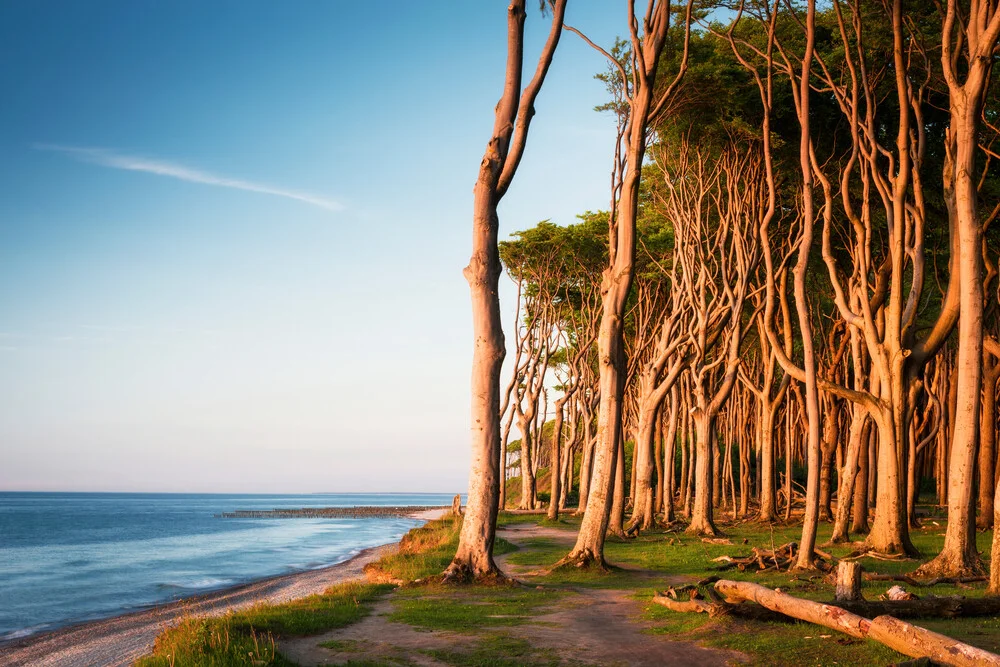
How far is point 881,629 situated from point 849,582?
54.7 inches

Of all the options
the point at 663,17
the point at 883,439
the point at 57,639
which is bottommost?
the point at 57,639

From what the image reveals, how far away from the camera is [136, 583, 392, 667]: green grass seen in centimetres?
796

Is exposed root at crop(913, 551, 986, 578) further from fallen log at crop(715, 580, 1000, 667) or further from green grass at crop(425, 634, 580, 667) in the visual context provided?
green grass at crop(425, 634, 580, 667)

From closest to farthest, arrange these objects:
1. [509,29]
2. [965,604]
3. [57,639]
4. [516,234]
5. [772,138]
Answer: [965,604], [509,29], [57,639], [772,138], [516,234]

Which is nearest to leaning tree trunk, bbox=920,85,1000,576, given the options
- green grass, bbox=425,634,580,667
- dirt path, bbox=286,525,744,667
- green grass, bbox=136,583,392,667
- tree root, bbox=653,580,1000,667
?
tree root, bbox=653,580,1000,667

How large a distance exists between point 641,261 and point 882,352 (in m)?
15.0

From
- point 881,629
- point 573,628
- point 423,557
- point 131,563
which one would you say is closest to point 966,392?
point 881,629

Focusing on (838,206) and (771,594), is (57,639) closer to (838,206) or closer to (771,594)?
(771,594)

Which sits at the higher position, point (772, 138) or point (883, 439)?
point (772, 138)

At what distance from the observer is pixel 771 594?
9.61 m

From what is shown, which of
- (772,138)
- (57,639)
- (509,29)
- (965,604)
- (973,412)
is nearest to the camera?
(965,604)

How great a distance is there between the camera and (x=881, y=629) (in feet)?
25.4

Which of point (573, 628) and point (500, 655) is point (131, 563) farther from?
point (500, 655)

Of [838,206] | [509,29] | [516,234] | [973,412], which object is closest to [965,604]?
[973,412]
